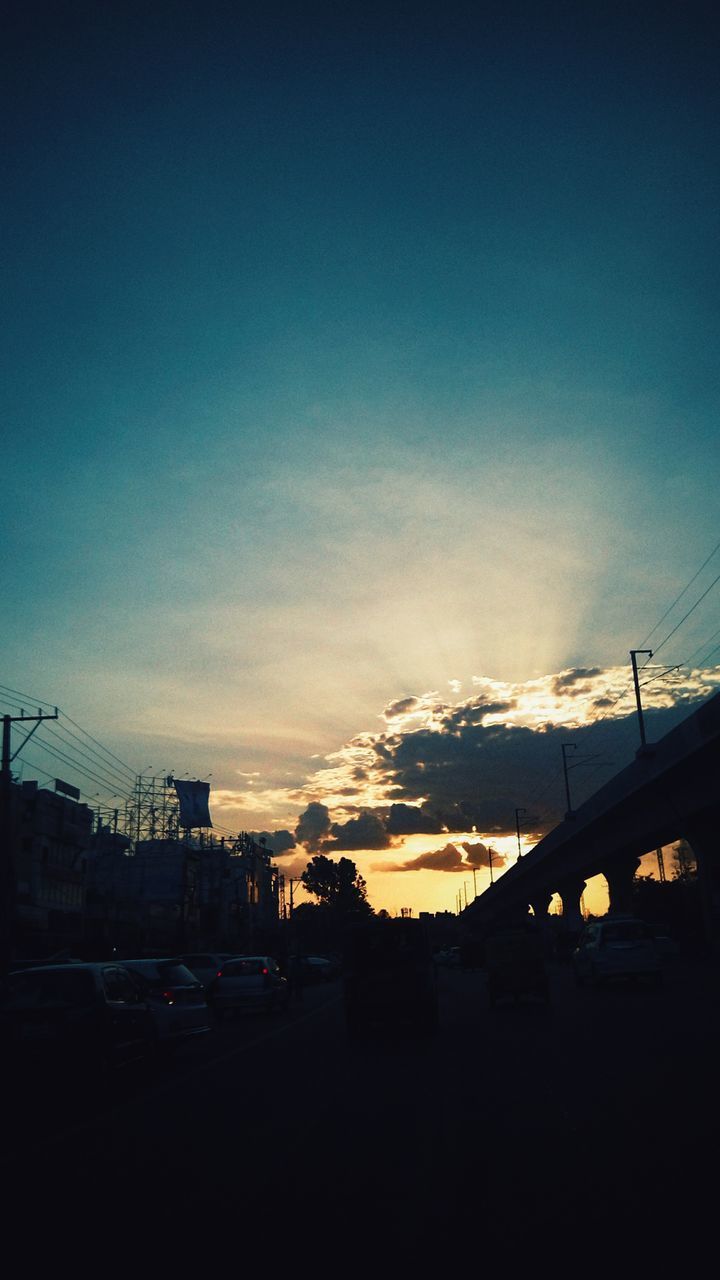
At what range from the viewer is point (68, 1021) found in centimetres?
1289

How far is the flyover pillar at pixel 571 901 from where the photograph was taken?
85250 mm

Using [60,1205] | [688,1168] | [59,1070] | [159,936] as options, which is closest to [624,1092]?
[688,1168]

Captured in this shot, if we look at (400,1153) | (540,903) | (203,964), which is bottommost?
(400,1153)

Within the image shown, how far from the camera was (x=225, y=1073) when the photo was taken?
48.4 feet

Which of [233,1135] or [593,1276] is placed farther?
[233,1135]

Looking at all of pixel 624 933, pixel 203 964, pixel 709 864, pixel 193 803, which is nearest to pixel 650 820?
pixel 709 864

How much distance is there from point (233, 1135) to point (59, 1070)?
4.33 metres

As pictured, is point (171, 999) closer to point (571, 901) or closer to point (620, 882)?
point (620, 882)

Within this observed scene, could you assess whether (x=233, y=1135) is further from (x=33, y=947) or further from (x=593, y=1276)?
(x=33, y=947)

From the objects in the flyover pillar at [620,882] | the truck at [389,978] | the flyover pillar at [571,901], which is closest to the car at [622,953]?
the truck at [389,978]

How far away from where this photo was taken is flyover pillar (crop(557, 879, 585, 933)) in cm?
8525

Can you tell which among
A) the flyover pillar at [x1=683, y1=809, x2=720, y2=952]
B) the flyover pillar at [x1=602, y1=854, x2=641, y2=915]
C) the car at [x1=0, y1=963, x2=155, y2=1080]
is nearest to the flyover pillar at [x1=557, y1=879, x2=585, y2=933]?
the flyover pillar at [x1=602, y1=854, x2=641, y2=915]

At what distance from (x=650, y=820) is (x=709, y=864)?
11.4ft

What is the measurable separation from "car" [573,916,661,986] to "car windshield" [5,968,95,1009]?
2101 centimetres
